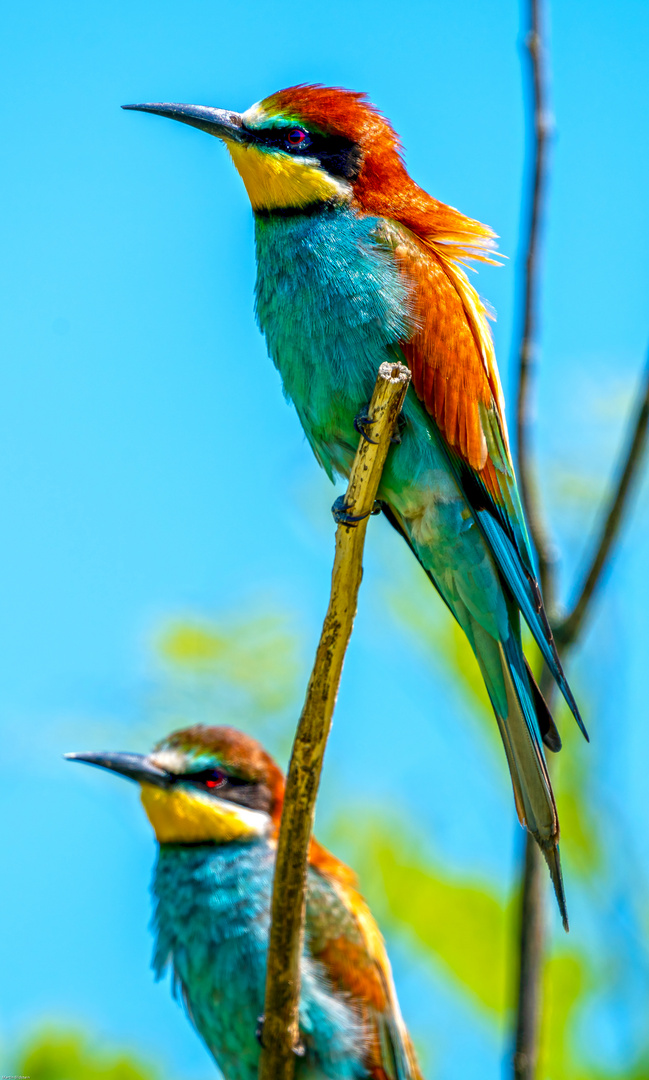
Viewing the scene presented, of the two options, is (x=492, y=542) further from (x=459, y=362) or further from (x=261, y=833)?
(x=261, y=833)

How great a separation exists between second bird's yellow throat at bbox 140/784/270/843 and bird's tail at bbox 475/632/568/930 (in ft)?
3.57

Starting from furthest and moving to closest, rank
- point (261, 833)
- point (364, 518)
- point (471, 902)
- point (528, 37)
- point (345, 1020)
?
point (471, 902) → point (261, 833) → point (345, 1020) → point (528, 37) → point (364, 518)

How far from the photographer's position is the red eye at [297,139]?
255 cm

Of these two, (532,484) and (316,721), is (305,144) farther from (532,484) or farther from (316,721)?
(316,721)

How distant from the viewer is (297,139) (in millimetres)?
2562

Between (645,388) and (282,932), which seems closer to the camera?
(282,932)

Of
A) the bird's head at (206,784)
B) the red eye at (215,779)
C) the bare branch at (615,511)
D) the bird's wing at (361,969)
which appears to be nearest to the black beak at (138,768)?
the bird's head at (206,784)

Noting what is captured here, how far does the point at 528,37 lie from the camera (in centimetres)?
248

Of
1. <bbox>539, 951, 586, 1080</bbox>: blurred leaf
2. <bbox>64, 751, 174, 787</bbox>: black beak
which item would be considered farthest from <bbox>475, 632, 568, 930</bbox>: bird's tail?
<bbox>539, 951, 586, 1080</bbox>: blurred leaf

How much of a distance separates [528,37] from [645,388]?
0.79 m

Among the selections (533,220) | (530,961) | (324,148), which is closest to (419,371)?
(533,220)

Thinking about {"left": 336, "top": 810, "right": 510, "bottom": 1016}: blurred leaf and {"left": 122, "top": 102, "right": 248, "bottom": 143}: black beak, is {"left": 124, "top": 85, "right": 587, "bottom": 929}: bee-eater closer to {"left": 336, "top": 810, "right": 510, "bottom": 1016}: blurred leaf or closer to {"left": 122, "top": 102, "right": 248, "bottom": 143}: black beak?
{"left": 122, "top": 102, "right": 248, "bottom": 143}: black beak

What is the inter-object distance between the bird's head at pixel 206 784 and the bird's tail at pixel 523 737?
1096 mm

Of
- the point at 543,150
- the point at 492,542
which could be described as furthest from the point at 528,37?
the point at 492,542
